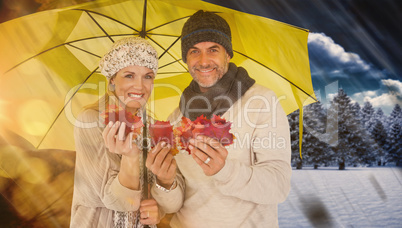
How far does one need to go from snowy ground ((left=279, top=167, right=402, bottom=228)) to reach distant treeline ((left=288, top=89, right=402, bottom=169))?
14cm

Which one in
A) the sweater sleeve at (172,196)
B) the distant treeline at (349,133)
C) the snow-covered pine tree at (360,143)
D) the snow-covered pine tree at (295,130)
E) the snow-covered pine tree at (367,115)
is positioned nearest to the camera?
the sweater sleeve at (172,196)

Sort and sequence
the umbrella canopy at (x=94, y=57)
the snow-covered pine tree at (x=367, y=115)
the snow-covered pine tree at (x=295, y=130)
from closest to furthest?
the umbrella canopy at (x=94, y=57) < the snow-covered pine tree at (x=295, y=130) < the snow-covered pine tree at (x=367, y=115)

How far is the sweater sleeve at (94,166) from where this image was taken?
153 cm

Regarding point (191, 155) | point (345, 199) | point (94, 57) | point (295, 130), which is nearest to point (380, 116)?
point (295, 130)

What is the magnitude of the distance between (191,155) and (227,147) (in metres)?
0.20

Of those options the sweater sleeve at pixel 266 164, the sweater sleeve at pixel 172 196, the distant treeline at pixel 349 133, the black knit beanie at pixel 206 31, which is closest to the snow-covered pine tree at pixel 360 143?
the distant treeline at pixel 349 133

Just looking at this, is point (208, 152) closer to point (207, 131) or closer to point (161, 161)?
point (207, 131)

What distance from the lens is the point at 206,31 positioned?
1.56m

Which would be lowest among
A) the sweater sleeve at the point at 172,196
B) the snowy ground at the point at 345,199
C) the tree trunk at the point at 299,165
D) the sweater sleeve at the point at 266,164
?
the snowy ground at the point at 345,199

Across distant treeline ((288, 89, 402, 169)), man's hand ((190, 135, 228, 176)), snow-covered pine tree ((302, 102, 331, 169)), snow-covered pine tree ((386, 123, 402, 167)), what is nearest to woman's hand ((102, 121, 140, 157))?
man's hand ((190, 135, 228, 176))

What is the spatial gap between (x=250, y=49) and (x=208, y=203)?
3.05 feet

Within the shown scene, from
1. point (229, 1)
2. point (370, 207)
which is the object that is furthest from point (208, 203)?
point (370, 207)

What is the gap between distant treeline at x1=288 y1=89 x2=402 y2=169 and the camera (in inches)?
99.7

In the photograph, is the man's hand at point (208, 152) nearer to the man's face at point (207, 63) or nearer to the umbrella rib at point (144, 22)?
the man's face at point (207, 63)
